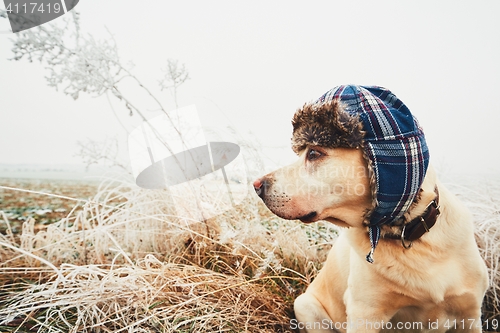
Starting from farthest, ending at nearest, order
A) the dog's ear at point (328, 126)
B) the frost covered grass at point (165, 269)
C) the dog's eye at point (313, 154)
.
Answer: the frost covered grass at point (165, 269) → the dog's eye at point (313, 154) → the dog's ear at point (328, 126)

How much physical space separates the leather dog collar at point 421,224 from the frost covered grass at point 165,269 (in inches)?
34.7

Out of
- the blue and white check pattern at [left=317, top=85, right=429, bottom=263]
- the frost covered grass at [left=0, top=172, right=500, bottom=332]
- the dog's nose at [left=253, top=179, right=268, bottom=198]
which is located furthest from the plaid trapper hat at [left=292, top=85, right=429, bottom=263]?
the frost covered grass at [left=0, top=172, right=500, bottom=332]

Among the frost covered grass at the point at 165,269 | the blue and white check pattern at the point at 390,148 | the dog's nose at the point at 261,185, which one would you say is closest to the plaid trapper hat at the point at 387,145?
the blue and white check pattern at the point at 390,148

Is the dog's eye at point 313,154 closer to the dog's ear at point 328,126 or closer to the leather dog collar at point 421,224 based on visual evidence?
the dog's ear at point 328,126

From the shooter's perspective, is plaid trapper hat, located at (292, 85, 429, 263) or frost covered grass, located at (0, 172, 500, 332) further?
frost covered grass, located at (0, 172, 500, 332)

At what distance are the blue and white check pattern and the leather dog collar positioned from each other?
87mm

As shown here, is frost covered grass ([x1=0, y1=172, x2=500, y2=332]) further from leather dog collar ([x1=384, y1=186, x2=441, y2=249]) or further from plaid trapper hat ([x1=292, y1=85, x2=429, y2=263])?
plaid trapper hat ([x1=292, y1=85, x2=429, y2=263])

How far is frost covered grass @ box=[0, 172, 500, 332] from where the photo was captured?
5.99ft

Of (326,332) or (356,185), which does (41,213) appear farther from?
(356,185)

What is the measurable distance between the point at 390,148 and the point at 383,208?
213 mm

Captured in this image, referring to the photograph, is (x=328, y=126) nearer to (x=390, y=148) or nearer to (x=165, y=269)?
(x=390, y=148)

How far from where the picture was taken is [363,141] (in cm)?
126

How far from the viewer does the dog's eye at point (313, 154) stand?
1352mm

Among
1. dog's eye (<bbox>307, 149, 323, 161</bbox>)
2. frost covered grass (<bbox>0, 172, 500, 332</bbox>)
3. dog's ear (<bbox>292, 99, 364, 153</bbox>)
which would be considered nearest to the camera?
dog's ear (<bbox>292, 99, 364, 153</bbox>)
